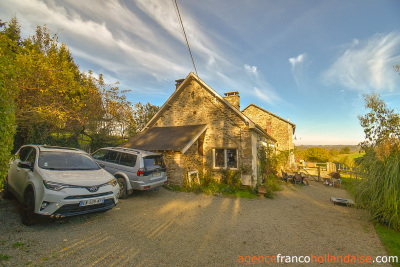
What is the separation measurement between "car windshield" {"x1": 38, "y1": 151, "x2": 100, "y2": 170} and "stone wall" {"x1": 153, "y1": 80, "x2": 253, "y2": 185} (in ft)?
16.3

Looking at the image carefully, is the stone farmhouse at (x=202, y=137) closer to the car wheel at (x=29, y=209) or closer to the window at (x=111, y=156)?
the window at (x=111, y=156)

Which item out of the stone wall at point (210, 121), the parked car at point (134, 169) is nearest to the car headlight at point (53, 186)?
the parked car at point (134, 169)

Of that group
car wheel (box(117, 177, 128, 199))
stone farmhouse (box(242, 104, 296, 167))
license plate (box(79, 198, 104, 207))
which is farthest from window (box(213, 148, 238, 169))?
stone farmhouse (box(242, 104, 296, 167))

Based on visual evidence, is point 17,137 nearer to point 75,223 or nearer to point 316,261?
point 75,223

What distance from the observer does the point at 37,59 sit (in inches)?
324

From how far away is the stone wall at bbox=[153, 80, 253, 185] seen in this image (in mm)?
10844

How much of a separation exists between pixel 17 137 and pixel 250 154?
14156 millimetres

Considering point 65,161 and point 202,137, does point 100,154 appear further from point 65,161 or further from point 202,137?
point 202,137

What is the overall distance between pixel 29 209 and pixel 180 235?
11.8 feet

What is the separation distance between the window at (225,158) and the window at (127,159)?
565 cm

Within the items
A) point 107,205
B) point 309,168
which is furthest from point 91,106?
point 309,168

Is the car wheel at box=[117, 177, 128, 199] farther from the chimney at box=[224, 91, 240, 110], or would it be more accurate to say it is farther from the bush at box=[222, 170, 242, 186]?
the chimney at box=[224, 91, 240, 110]

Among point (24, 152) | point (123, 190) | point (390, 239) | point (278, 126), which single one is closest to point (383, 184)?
point (390, 239)

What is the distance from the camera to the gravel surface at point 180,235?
3.41 meters
